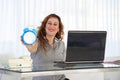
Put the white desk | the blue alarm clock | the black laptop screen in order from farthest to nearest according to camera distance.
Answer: the black laptop screen → the blue alarm clock → the white desk

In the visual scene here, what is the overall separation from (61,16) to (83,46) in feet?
5.07

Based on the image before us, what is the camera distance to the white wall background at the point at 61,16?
3260 millimetres

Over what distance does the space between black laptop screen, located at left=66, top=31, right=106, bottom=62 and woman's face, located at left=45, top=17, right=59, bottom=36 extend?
534 mm

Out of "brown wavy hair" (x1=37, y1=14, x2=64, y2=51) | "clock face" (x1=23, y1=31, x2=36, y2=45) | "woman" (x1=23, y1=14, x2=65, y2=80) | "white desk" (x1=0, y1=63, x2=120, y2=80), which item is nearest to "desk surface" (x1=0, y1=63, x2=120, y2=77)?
"white desk" (x1=0, y1=63, x2=120, y2=80)

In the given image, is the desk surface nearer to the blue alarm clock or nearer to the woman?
the blue alarm clock

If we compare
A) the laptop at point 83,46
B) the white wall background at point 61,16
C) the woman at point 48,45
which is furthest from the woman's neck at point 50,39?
the white wall background at point 61,16

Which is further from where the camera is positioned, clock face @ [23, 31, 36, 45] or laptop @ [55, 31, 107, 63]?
laptop @ [55, 31, 107, 63]

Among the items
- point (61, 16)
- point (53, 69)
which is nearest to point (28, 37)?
point (53, 69)

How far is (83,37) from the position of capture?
218 cm

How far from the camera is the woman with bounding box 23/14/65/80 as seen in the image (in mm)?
2596

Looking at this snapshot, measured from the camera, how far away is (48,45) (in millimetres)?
2703

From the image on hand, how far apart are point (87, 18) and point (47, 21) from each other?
4.39 ft

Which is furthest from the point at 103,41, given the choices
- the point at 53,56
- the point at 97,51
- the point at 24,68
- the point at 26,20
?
the point at 26,20

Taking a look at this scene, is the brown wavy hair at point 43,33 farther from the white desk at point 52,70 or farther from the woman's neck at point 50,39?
the white desk at point 52,70
